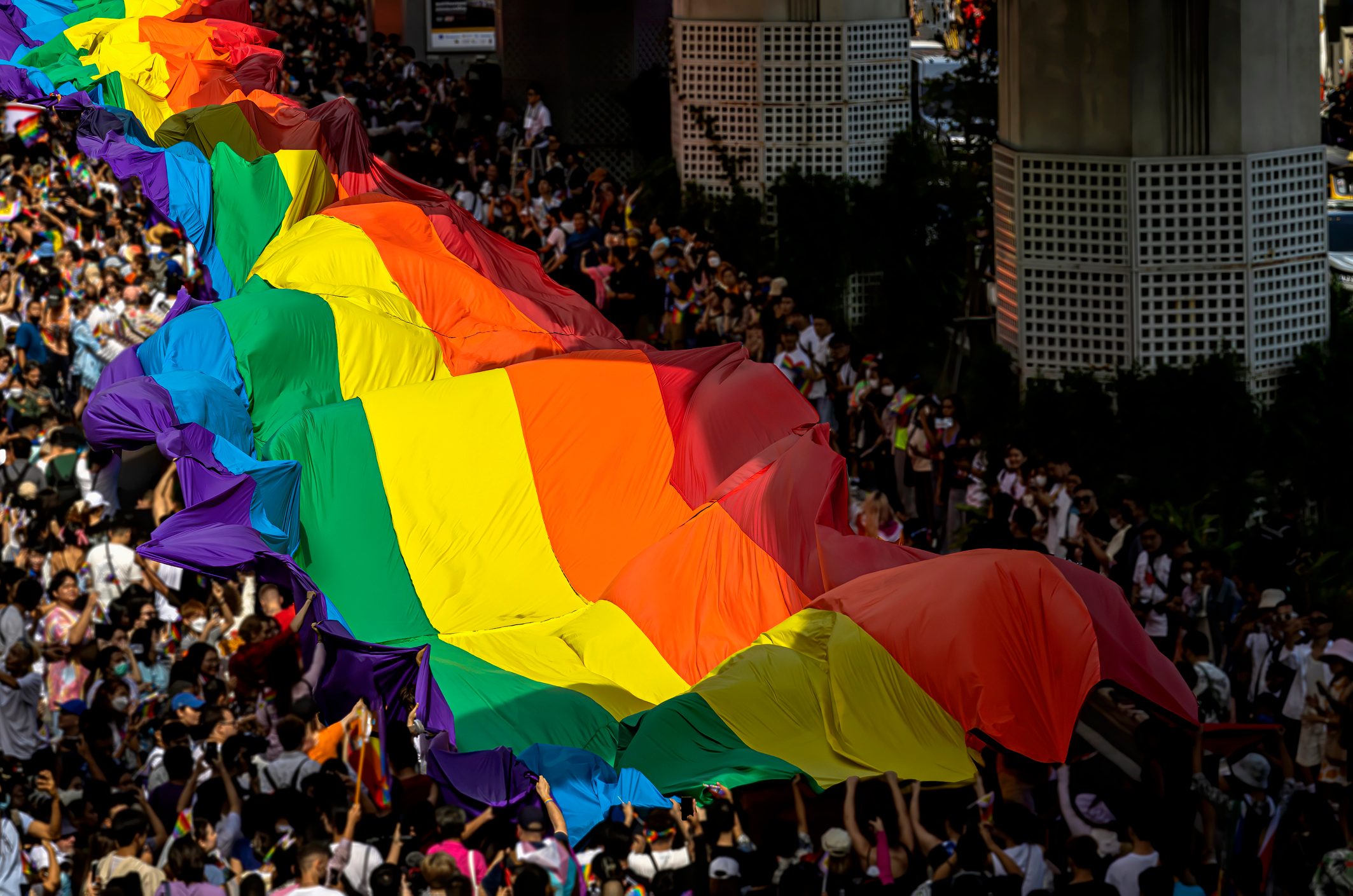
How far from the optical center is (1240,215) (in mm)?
14031

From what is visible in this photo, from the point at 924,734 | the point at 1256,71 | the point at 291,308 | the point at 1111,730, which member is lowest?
the point at 1111,730

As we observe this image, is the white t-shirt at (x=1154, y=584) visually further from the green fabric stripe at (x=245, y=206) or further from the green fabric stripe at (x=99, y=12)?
the green fabric stripe at (x=99, y=12)

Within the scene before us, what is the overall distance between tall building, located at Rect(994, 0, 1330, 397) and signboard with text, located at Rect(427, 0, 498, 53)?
850 inches

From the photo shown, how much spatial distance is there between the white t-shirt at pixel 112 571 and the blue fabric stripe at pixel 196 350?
→ 1.13 meters

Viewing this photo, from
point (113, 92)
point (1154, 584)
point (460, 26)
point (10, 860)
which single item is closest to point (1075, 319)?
point (1154, 584)

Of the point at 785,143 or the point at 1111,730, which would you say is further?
the point at 785,143

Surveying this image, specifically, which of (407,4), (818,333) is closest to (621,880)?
(818,333)

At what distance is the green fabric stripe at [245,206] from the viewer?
47.6ft

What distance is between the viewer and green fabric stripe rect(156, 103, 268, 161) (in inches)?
604

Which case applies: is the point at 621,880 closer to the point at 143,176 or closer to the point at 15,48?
the point at 143,176

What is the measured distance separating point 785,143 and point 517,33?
28.2 ft

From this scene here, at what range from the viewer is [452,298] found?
1308 cm

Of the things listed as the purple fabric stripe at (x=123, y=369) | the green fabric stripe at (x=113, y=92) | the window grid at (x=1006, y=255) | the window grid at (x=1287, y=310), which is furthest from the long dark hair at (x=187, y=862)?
the green fabric stripe at (x=113, y=92)

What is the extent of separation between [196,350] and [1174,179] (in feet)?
23.6
